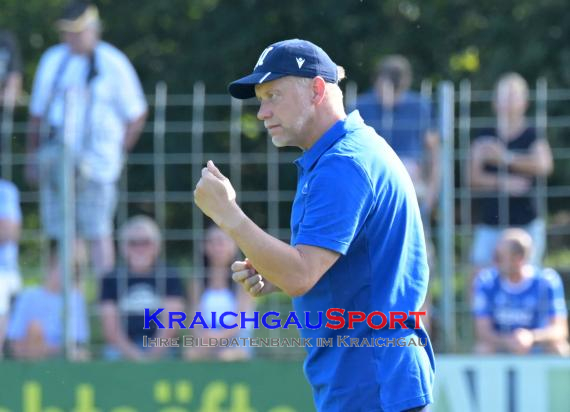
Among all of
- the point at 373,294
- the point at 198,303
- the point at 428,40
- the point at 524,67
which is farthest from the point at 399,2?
the point at 373,294

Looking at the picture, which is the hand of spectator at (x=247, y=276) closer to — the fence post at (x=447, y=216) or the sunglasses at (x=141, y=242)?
the fence post at (x=447, y=216)

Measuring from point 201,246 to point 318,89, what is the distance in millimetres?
3582

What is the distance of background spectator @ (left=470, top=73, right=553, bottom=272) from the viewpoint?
762 cm

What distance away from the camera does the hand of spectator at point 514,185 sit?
759 centimetres

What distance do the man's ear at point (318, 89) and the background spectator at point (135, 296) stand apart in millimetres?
3482

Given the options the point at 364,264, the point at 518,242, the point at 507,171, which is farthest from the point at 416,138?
the point at 364,264

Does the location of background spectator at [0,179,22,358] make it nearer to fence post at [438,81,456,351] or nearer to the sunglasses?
the sunglasses

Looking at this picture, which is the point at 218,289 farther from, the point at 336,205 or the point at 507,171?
the point at 336,205

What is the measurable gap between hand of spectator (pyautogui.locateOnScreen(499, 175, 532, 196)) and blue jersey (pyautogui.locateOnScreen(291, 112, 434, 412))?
11.6 ft

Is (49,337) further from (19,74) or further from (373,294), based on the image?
Answer: (373,294)

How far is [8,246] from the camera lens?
308 inches

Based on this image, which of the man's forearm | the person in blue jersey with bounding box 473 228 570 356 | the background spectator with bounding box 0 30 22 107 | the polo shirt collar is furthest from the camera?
the background spectator with bounding box 0 30 22 107

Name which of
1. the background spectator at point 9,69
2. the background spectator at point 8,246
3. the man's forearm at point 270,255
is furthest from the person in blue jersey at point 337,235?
the background spectator at point 9,69

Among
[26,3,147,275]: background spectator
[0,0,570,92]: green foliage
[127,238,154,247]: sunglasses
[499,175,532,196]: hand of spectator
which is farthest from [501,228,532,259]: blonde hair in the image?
[0,0,570,92]: green foliage
